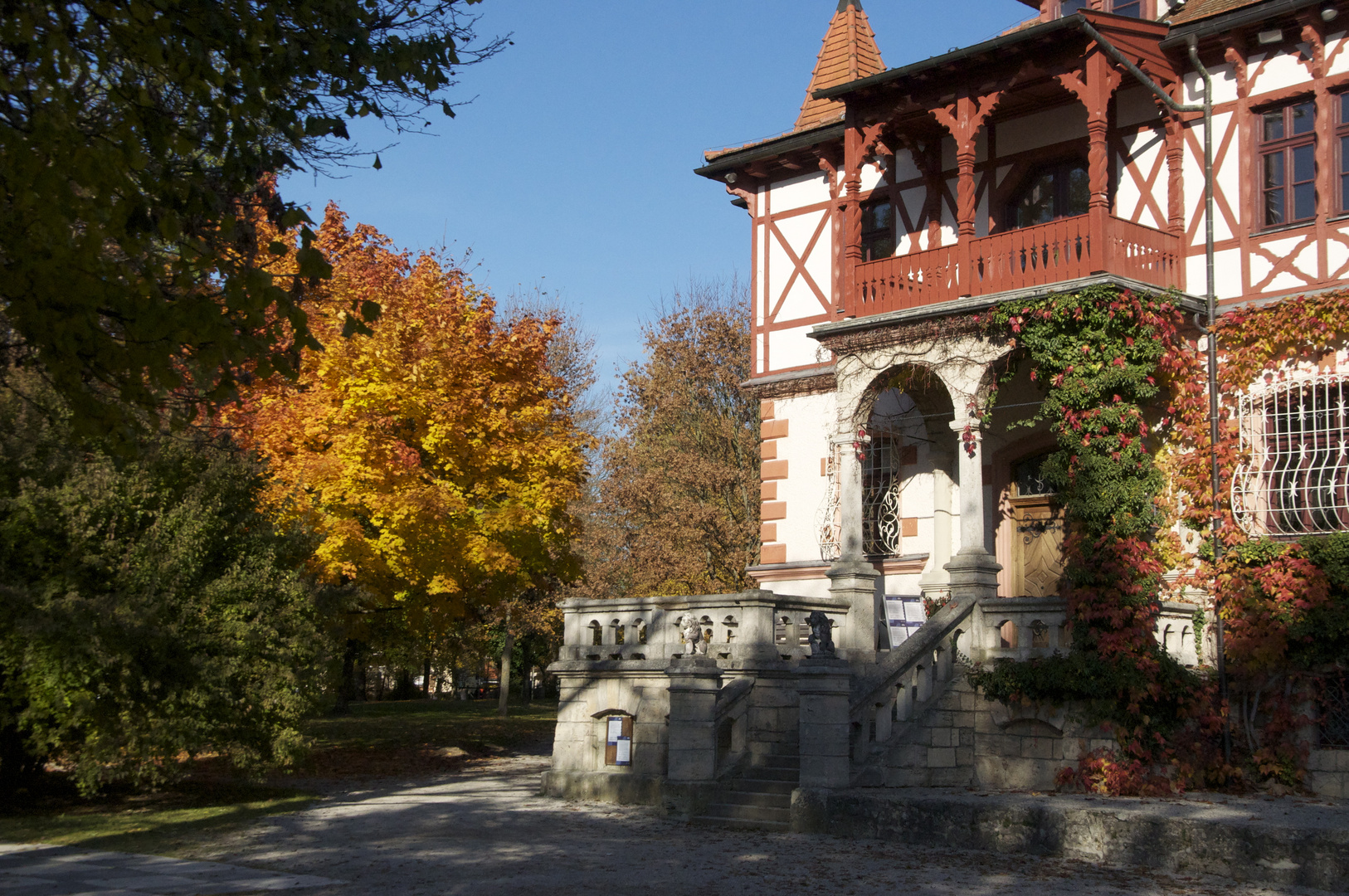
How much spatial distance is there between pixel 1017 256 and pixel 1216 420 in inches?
127

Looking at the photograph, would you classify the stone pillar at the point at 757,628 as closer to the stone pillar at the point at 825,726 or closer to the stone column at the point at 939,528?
the stone pillar at the point at 825,726

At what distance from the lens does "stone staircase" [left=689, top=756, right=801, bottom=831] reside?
13.2 m

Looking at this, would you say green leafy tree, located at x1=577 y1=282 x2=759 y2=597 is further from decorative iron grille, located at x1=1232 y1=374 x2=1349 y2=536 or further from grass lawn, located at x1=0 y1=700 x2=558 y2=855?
decorative iron grille, located at x1=1232 y1=374 x2=1349 y2=536

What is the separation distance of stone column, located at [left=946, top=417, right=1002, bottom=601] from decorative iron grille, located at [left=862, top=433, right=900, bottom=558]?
2.67 meters

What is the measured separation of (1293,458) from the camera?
1505cm

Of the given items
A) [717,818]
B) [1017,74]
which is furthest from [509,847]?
[1017,74]

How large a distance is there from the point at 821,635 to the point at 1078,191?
8.35m

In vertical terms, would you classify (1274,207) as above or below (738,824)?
above

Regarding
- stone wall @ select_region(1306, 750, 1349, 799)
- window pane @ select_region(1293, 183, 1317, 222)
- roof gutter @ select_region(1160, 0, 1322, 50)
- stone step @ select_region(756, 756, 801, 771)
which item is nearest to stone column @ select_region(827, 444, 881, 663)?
stone step @ select_region(756, 756, 801, 771)

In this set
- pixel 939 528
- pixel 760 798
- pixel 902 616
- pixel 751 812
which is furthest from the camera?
pixel 939 528

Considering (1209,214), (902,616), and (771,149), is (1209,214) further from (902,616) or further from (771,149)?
(771,149)

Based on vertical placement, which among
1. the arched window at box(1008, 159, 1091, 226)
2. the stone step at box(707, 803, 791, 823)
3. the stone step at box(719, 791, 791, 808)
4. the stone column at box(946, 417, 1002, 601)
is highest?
the arched window at box(1008, 159, 1091, 226)

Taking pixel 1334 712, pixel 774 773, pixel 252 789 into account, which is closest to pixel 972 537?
pixel 774 773

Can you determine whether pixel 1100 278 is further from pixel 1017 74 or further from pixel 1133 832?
pixel 1133 832
